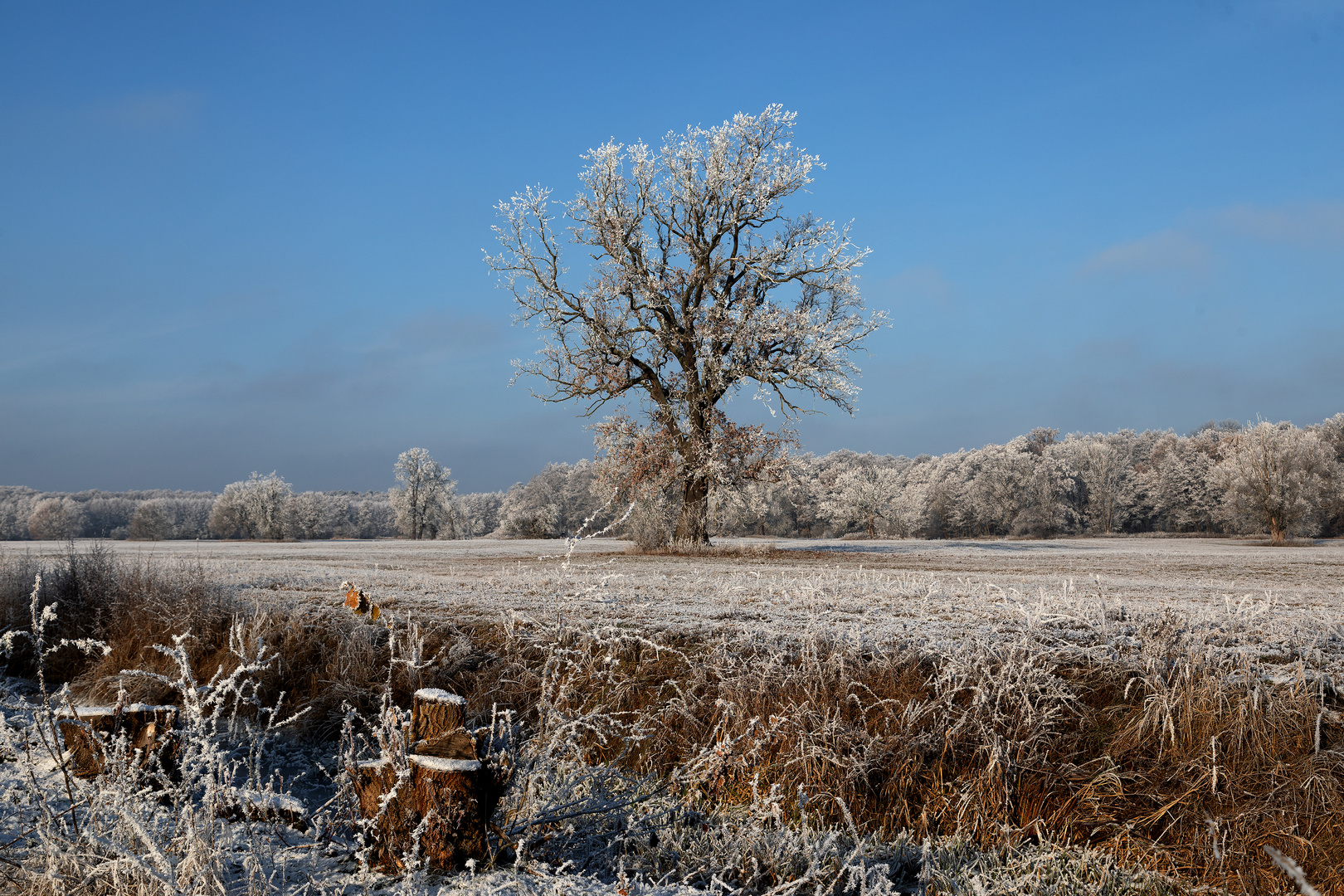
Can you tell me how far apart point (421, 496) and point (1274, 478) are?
57.6m

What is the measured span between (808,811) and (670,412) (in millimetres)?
17607

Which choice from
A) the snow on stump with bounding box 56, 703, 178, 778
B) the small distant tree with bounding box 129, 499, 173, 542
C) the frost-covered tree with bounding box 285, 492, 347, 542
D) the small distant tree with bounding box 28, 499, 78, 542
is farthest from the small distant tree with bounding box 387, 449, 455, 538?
the snow on stump with bounding box 56, 703, 178, 778

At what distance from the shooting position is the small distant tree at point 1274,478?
36.9 meters

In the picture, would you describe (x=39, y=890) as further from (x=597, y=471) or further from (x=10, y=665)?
(x=597, y=471)

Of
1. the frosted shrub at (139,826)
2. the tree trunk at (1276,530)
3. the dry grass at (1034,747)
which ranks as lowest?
the tree trunk at (1276,530)

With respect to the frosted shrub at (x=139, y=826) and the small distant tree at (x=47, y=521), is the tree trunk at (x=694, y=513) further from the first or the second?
the small distant tree at (x=47, y=521)

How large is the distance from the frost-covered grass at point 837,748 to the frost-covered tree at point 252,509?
2308 inches

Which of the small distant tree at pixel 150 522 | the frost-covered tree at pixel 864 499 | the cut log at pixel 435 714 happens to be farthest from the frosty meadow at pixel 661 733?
the small distant tree at pixel 150 522

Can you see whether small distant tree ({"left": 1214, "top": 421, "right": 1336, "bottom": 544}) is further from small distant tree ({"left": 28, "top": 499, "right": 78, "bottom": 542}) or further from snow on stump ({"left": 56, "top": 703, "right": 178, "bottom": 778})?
small distant tree ({"left": 28, "top": 499, "right": 78, "bottom": 542})

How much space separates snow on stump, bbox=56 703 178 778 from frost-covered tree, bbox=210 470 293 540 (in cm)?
6197

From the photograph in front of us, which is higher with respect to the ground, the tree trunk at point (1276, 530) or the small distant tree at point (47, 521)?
the small distant tree at point (47, 521)

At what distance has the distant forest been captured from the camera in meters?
52.9

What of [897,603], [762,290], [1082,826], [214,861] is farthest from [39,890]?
[762,290]

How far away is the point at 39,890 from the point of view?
278 cm
